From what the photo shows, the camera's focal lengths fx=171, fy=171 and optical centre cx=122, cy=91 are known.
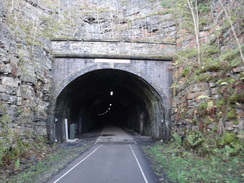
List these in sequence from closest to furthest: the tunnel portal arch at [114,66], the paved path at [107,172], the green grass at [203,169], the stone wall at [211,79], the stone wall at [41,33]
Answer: the green grass at [203,169] < the paved path at [107,172] < the stone wall at [211,79] < the stone wall at [41,33] < the tunnel portal arch at [114,66]

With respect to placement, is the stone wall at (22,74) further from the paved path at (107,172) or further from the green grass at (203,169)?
the green grass at (203,169)

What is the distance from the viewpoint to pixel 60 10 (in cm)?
1446

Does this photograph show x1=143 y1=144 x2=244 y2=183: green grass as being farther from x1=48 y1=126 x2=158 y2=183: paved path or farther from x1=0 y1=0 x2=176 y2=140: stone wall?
x1=0 y1=0 x2=176 y2=140: stone wall

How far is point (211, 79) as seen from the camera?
7.77 metres

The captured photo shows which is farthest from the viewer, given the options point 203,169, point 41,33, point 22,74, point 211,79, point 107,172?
point 41,33

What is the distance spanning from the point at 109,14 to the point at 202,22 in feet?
29.9

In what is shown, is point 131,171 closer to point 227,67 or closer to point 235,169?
point 235,169

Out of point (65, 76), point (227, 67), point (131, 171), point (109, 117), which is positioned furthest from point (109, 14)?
point (109, 117)

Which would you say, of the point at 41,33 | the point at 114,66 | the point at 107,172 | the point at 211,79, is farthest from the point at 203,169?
the point at 41,33

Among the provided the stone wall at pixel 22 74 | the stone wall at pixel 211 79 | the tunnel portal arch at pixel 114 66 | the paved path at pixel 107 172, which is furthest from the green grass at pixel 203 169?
the stone wall at pixel 22 74

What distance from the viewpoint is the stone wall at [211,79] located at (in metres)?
6.23

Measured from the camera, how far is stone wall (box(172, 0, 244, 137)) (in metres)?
6.23

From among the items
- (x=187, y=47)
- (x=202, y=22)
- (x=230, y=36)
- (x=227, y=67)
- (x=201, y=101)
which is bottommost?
(x=201, y=101)

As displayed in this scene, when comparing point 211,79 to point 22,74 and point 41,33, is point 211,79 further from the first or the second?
point 41,33
